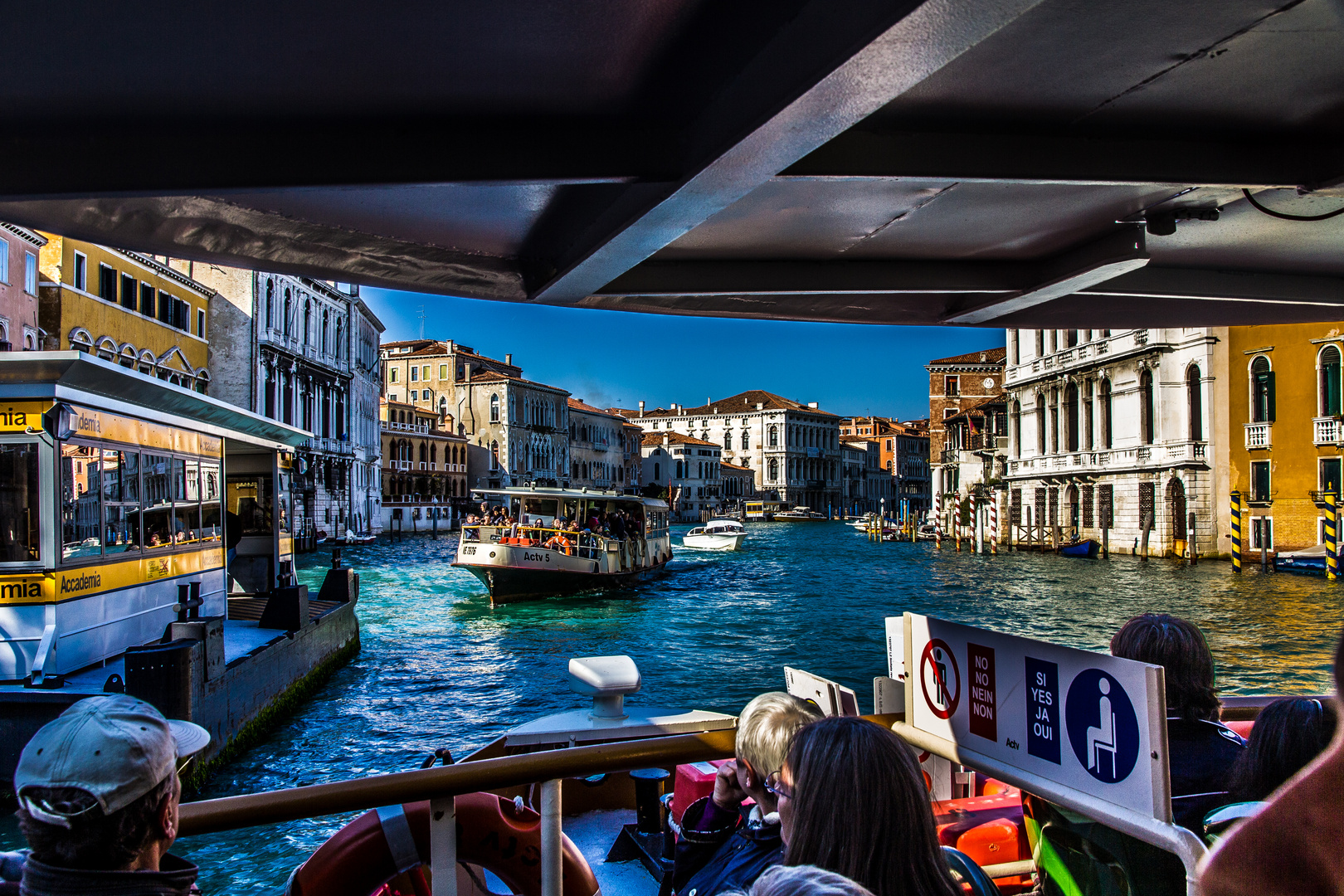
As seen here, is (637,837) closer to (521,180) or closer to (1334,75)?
(521,180)

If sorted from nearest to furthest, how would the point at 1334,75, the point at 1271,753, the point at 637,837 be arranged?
the point at 1271,753, the point at 1334,75, the point at 637,837

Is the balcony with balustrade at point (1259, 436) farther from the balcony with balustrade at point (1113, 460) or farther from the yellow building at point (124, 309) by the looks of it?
the yellow building at point (124, 309)

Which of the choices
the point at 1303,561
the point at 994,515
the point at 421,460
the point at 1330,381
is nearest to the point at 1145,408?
the point at 1330,381

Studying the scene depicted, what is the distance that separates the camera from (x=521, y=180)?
91.8 inches

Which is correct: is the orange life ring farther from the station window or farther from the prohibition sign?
the station window

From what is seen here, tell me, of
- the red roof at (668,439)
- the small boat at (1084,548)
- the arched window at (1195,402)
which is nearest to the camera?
the arched window at (1195,402)

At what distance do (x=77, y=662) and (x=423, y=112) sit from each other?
695 centimetres

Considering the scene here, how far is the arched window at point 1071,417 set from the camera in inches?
1455

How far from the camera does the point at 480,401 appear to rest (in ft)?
215

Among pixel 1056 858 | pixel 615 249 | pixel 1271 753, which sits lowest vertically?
pixel 1056 858

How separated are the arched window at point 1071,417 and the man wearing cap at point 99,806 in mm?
39120

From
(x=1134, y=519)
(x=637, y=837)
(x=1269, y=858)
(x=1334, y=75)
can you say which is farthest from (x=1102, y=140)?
(x=1134, y=519)

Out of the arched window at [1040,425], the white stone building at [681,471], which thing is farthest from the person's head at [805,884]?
the white stone building at [681,471]

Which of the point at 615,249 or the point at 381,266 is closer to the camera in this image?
the point at 615,249
